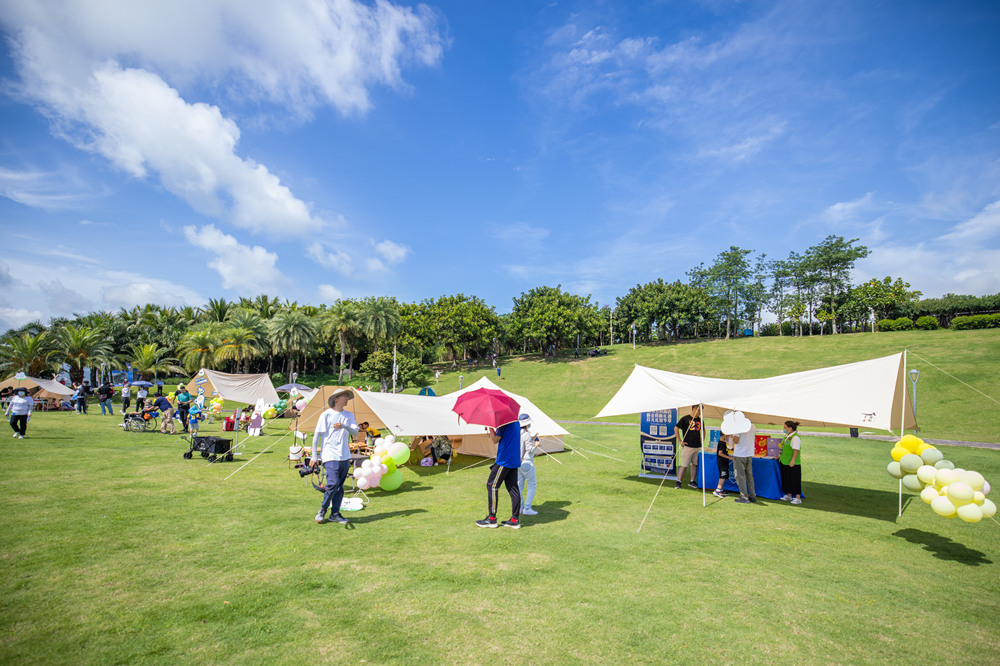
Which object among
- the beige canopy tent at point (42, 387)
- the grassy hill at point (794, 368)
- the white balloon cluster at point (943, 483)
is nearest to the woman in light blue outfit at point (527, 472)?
the white balloon cluster at point (943, 483)

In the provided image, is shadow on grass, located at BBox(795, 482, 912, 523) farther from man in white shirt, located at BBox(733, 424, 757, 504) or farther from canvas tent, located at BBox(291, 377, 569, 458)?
canvas tent, located at BBox(291, 377, 569, 458)

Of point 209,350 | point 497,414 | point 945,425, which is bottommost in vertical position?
point 945,425

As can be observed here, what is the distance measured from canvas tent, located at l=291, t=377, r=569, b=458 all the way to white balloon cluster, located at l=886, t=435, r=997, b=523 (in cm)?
719

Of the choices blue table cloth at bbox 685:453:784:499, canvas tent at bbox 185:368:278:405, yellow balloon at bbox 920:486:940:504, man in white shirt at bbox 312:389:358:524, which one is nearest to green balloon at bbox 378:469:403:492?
man in white shirt at bbox 312:389:358:524

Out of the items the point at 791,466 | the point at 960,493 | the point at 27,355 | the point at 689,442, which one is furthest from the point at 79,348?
the point at 960,493

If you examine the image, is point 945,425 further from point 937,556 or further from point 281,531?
point 281,531

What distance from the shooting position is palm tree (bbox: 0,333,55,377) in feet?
119

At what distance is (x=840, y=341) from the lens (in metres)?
50.1

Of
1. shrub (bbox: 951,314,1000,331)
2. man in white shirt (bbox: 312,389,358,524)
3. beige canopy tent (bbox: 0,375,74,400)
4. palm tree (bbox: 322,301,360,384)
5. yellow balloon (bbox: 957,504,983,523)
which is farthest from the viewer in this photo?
palm tree (bbox: 322,301,360,384)

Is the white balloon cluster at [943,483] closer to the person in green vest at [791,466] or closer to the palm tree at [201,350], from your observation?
the person in green vest at [791,466]

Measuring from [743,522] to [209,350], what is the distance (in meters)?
53.0

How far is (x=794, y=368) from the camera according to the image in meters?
41.0

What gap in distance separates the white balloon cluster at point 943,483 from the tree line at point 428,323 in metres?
39.5

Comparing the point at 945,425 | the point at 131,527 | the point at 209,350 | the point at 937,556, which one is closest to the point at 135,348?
the point at 209,350
